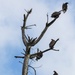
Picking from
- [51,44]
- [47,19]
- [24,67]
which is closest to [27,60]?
[24,67]

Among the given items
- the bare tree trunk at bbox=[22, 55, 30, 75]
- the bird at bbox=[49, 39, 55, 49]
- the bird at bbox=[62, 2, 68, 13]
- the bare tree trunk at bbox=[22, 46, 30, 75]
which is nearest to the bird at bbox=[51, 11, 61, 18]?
the bird at bbox=[62, 2, 68, 13]

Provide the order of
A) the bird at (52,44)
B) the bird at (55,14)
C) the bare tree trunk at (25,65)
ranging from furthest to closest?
the bird at (55,14) → the bird at (52,44) → the bare tree trunk at (25,65)

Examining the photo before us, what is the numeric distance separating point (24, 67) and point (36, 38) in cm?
152

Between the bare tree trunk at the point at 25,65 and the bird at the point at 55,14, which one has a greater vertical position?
the bird at the point at 55,14

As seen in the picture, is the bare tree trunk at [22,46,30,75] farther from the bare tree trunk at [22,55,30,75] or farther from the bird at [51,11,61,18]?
the bird at [51,11,61,18]

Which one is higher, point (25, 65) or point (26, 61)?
point (26, 61)

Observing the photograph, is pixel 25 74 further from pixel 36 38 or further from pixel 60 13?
pixel 60 13

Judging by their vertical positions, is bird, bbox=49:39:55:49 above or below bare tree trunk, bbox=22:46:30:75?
above

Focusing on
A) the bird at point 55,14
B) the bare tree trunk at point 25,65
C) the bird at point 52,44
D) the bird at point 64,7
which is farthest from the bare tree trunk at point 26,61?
the bird at point 64,7

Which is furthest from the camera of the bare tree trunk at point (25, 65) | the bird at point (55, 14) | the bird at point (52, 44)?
the bird at point (55, 14)

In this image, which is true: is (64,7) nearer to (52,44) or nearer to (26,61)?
(52,44)

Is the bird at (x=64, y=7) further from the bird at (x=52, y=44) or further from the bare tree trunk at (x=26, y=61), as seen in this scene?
the bare tree trunk at (x=26, y=61)

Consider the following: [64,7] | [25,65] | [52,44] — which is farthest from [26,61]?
[64,7]

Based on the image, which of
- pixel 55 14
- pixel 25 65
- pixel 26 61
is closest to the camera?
pixel 25 65
